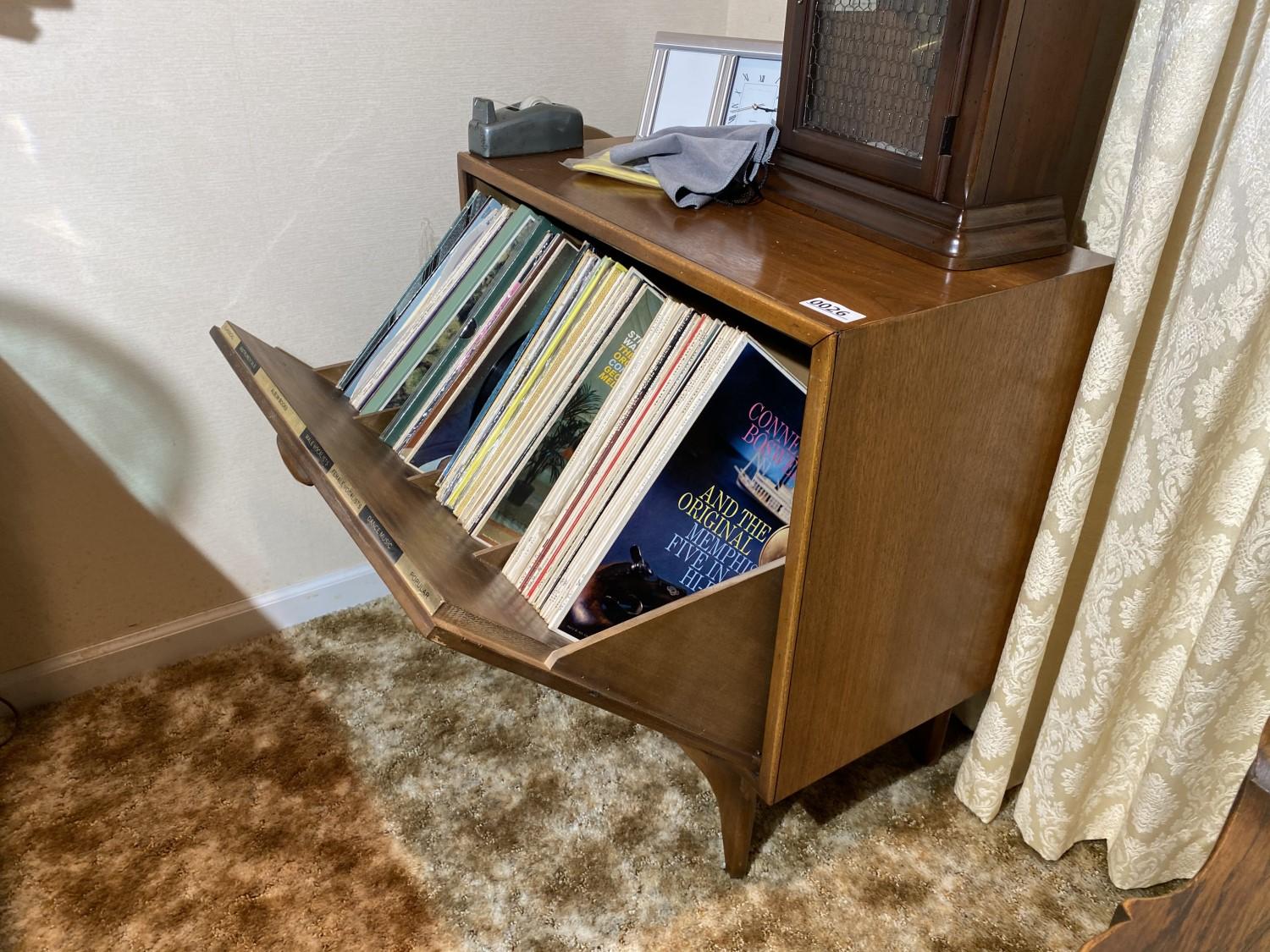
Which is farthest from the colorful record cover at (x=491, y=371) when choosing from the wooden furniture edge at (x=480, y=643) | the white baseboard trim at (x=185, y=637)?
the white baseboard trim at (x=185, y=637)

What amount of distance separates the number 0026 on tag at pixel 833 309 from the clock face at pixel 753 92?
52cm

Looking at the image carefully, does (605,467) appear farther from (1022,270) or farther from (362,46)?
(362,46)

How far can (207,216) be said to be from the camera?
4.29ft

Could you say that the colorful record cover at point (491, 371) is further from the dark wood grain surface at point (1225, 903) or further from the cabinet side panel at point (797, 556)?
the dark wood grain surface at point (1225, 903)

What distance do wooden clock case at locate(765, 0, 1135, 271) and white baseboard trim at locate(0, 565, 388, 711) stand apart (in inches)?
42.6

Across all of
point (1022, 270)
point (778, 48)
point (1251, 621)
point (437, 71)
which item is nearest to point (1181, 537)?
point (1251, 621)

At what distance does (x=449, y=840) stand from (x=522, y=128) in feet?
3.16

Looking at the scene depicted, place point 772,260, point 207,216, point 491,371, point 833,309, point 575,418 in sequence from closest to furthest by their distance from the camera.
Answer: point 833,309 < point 772,260 < point 575,418 < point 491,371 < point 207,216

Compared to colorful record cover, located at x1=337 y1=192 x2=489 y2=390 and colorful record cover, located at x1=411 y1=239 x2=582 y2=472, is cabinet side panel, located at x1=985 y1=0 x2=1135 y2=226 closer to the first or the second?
colorful record cover, located at x1=411 y1=239 x2=582 y2=472

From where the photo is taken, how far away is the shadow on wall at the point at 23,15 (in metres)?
1.10

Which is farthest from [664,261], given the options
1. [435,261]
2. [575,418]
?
[435,261]

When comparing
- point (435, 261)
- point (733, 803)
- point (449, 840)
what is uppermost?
point (435, 261)

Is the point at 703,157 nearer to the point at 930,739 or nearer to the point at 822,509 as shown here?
the point at 822,509

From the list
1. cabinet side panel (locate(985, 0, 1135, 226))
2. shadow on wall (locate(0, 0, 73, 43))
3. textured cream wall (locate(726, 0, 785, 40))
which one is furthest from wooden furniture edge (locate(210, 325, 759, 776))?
textured cream wall (locate(726, 0, 785, 40))
